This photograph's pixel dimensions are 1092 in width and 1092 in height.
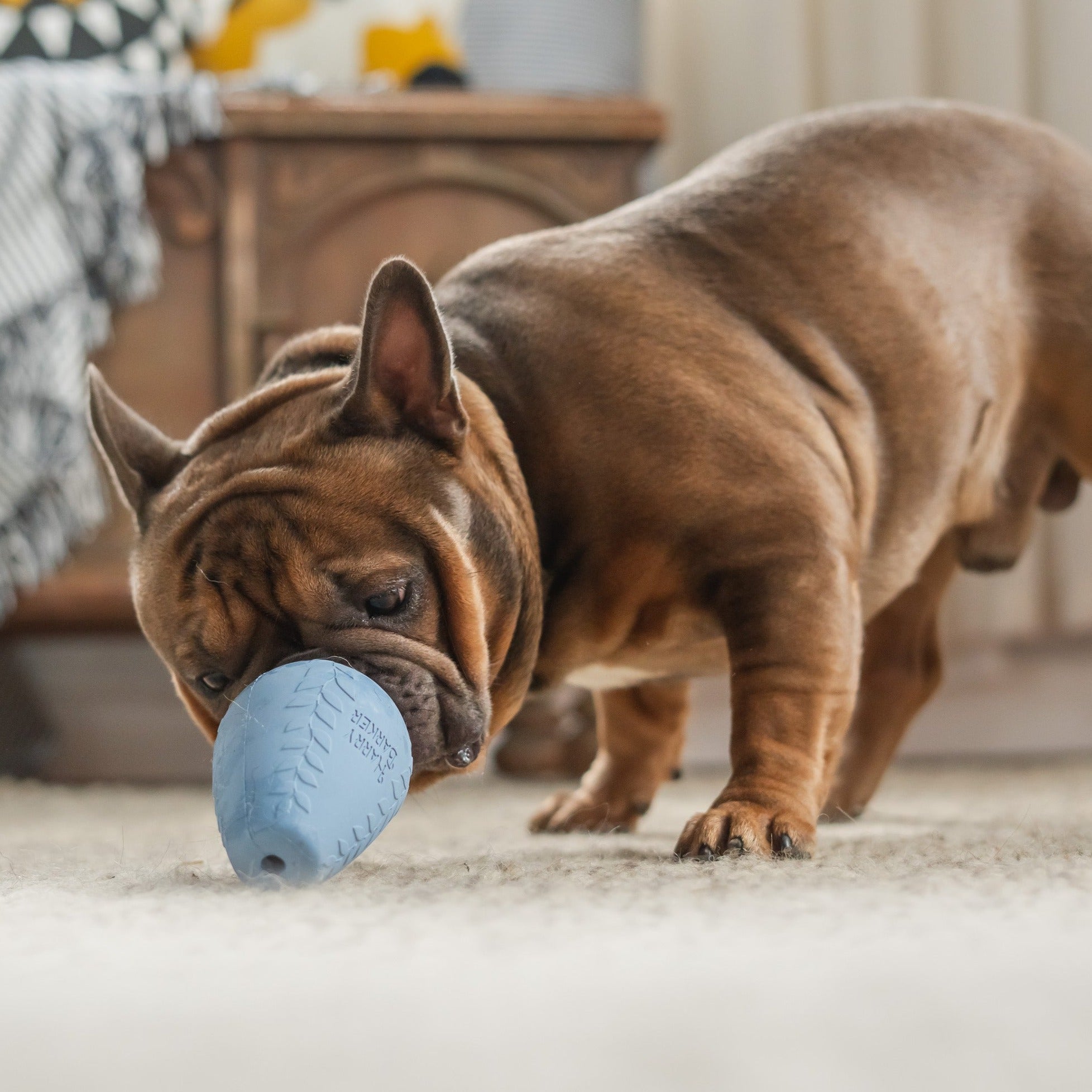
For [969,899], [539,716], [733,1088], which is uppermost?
[733,1088]

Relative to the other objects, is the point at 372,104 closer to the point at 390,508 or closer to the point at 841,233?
the point at 841,233

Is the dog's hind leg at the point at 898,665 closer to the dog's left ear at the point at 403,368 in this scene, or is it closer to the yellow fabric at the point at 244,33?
the dog's left ear at the point at 403,368

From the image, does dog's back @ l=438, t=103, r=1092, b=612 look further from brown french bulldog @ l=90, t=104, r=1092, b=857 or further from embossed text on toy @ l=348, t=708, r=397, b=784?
embossed text on toy @ l=348, t=708, r=397, b=784

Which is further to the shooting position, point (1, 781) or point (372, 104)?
point (1, 781)

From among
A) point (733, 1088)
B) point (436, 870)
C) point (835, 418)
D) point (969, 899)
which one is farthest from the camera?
point (835, 418)

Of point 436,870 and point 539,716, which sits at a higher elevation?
point 436,870

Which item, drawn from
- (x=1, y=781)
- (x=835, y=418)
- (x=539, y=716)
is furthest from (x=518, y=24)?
(x=1, y=781)

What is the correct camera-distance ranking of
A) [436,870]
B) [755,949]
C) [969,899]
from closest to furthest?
[755,949], [969,899], [436,870]

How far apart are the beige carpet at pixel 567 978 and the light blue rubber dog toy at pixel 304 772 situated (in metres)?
0.03

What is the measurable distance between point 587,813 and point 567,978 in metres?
0.86

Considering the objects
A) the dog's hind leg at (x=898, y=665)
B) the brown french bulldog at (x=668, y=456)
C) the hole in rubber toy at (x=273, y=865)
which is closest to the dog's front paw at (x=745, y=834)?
the brown french bulldog at (x=668, y=456)

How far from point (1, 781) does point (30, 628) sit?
1.11 ft

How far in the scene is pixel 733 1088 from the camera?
0.48 metres

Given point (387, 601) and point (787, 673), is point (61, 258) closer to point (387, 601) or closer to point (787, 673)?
point (387, 601)
